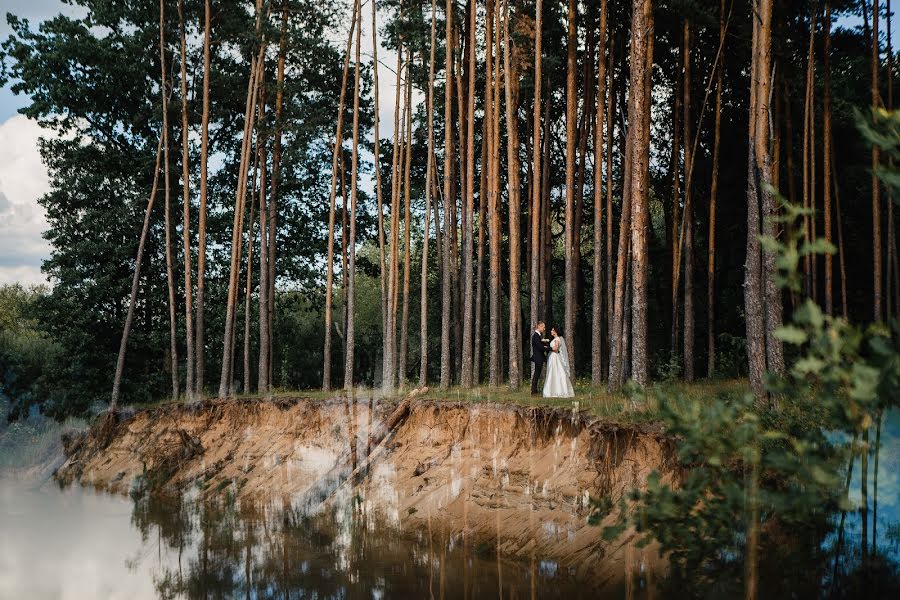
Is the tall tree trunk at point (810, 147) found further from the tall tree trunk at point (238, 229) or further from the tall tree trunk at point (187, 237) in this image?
the tall tree trunk at point (187, 237)

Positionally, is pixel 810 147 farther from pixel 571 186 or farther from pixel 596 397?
pixel 596 397

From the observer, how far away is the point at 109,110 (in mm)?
27203

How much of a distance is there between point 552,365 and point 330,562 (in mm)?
6476

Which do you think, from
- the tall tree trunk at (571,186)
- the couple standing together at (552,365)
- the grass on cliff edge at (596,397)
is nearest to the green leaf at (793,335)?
the grass on cliff edge at (596,397)

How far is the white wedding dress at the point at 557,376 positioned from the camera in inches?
616

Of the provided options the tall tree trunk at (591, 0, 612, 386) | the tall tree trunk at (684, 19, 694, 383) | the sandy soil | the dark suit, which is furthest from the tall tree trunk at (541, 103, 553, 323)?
the sandy soil

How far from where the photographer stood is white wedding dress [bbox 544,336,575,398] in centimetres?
1564

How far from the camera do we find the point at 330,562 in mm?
11719

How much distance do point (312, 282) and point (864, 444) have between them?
26.1 metres

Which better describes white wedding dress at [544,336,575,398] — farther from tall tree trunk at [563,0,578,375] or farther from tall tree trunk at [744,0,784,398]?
tall tree trunk at [744,0,784,398]

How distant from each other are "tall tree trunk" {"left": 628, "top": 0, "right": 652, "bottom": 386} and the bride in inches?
61.6

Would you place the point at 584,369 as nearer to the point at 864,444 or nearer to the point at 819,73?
the point at 819,73

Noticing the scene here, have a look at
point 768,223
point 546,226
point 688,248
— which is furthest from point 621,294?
point 546,226

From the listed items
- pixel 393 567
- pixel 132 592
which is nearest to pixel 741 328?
pixel 393 567
